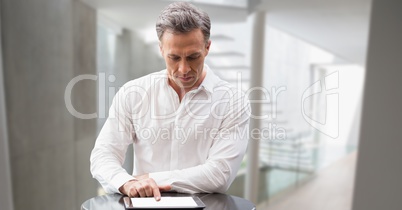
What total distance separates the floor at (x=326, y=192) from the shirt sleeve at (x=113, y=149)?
7.72ft

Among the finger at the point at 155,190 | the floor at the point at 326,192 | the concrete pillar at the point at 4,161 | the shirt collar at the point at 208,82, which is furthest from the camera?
the floor at the point at 326,192

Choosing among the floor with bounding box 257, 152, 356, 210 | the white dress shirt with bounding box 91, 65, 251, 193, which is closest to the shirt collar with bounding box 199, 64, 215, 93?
the white dress shirt with bounding box 91, 65, 251, 193

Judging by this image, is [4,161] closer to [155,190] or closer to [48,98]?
[48,98]

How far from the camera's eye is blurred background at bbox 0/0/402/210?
311 centimetres

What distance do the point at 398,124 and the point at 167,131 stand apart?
223 centimetres

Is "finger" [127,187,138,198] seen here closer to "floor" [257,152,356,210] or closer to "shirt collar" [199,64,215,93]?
"shirt collar" [199,64,215,93]

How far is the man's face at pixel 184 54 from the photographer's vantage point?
145 cm

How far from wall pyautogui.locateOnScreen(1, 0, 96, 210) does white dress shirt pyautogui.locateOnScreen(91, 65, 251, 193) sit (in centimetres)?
183

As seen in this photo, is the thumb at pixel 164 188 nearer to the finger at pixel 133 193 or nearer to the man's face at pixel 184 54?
the finger at pixel 133 193

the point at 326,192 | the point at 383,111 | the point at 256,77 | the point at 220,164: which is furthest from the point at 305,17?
the point at 220,164

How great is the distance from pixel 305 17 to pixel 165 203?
8.83 ft

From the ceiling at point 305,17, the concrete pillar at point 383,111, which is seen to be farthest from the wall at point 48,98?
the concrete pillar at point 383,111

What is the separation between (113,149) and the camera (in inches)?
61.1

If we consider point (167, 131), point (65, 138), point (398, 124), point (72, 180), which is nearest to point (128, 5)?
point (65, 138)
